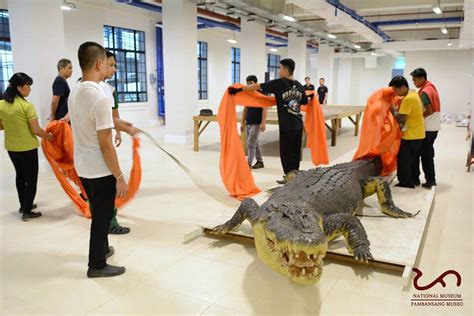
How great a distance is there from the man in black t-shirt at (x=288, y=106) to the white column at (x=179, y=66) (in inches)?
169

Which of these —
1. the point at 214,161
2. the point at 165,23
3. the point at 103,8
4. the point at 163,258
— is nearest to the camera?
the point at 163,258

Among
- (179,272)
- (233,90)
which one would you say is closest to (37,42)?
(233,90)

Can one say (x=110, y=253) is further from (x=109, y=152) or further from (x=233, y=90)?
(x=233, y=90)

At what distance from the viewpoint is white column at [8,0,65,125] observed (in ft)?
18.7

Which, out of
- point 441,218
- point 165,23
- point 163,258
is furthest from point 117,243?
point 165,23

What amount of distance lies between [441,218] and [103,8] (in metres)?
9.94

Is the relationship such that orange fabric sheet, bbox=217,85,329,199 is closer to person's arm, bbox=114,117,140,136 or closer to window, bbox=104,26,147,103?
person's arm, bbox=114,117,140,136

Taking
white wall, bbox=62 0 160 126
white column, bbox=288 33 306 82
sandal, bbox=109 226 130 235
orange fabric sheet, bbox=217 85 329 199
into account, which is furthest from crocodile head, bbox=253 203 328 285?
white column, bbox=288 33 306 82

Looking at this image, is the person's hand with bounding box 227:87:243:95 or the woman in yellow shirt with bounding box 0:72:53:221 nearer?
the woman in yellow shirt with bounding box 0:72:53:221

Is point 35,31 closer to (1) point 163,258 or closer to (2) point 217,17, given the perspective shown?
(1) point 163,258

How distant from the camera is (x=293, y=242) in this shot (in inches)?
80.0

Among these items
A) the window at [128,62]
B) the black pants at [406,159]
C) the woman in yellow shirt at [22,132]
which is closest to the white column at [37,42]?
the woman in yellow shirt at [22,132]

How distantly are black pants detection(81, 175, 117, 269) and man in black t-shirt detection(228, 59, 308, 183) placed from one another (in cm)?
246

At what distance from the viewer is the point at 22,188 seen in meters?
3.99
